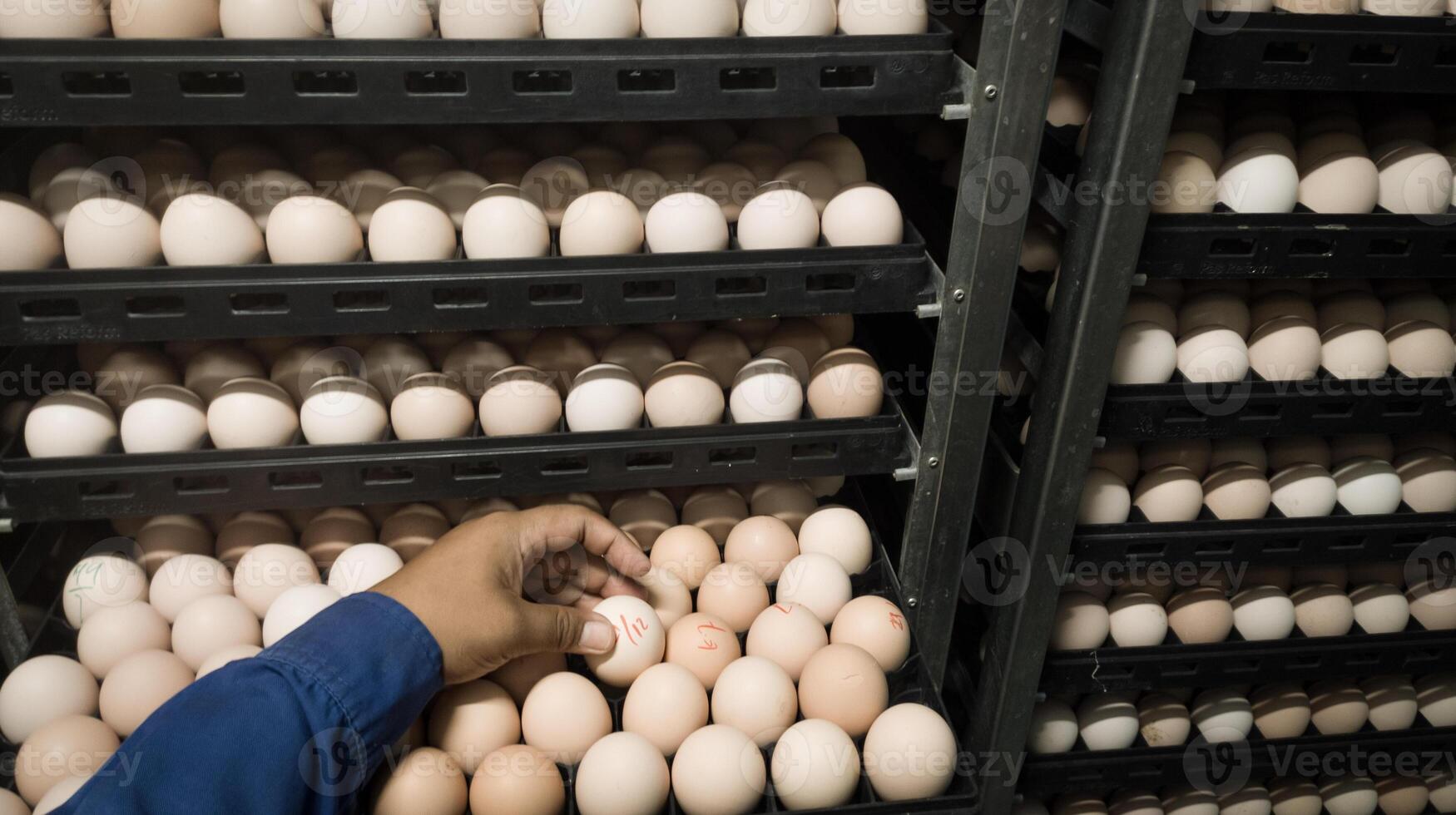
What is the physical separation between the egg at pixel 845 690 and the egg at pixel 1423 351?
2.93 ft

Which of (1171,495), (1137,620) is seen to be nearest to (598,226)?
(1171,495)

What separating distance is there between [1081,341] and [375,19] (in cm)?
90

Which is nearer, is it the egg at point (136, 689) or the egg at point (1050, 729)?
the egg at point (136, 689)

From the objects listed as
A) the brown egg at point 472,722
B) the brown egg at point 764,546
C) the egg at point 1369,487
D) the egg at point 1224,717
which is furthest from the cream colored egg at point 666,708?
the egg at point 1369,487

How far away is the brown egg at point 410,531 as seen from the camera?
1.38 metres

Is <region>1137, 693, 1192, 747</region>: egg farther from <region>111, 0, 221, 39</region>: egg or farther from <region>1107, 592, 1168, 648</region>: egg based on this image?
<region>111, 0, 221, 39</region>: egg

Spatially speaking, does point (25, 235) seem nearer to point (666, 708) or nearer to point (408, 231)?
point (408, 231)

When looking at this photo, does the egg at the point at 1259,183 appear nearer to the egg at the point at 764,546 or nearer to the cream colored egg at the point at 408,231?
the egg at the point at 764,546

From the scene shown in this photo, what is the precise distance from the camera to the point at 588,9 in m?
1.07

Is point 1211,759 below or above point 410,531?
below

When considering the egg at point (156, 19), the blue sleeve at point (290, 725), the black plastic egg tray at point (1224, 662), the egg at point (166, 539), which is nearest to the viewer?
the blue sleeve at point (290, 725)

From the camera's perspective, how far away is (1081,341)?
1186 millimetres

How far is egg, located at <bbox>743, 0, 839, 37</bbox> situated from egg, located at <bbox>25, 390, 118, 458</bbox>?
3.08 ft

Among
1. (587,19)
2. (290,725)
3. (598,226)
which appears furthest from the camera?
(598,226)
